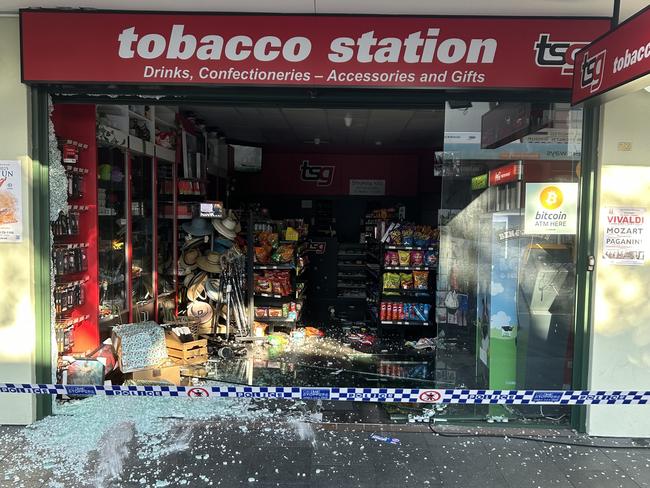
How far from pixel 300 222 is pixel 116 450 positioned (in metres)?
5.16

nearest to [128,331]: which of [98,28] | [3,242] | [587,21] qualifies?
[3,242]

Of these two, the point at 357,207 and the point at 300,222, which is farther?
the point at 357,207

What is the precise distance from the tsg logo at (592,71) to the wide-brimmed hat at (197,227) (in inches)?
202

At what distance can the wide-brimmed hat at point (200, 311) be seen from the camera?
21.7 feet

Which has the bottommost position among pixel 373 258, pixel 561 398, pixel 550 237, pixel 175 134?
pixel 561 398

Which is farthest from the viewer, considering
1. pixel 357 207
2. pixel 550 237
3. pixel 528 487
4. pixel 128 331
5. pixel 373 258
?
pixel 357 207

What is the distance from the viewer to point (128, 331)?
4898 millimetres

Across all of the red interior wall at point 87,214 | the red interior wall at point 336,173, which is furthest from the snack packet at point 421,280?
the red interior wall at point 336,173

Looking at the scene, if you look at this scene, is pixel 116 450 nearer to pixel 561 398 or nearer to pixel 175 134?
pixel 561 398

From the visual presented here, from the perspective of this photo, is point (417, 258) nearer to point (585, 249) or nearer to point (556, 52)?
point (585, 249)

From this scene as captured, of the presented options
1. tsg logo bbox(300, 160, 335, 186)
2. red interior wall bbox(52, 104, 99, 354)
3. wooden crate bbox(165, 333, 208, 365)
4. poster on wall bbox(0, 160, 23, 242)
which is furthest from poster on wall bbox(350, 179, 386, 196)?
poster on wall bbox(0, 160, 23, 242)

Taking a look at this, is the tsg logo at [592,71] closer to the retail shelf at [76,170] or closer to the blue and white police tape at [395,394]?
the blue and white police tape at [395,394]

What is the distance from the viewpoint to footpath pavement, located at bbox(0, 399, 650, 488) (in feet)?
10.7

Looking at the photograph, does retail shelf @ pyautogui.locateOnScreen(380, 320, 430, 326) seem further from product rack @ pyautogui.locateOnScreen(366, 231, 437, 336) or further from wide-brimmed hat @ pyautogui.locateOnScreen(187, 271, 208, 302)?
wide-brimmed hat @ pyautogui.locateOnScreen(187, 271, 208, 302)
